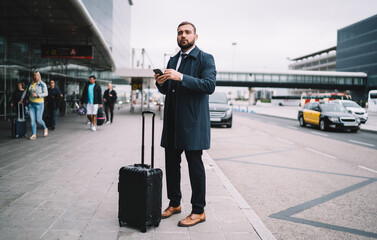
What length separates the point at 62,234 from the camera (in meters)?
2.93

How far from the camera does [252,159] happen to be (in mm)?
7762

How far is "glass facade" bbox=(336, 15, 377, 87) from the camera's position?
245 feet

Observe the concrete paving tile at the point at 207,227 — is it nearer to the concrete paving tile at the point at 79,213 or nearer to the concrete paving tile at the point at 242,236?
the concrete paving tile at the point at 242,236

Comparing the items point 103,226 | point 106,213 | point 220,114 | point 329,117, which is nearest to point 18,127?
point 106,213

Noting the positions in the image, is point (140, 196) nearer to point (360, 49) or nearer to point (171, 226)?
point (171, 226)

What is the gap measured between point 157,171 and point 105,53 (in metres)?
17.7

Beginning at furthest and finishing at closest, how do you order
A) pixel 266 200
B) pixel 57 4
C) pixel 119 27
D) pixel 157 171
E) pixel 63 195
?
pixel 119 27
pixel 57 4
pixel 266 200
pixel 63 195
pixel 157 171

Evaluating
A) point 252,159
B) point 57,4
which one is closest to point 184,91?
point 252,159

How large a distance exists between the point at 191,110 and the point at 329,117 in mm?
14403

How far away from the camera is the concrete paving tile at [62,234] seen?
2.86 metres

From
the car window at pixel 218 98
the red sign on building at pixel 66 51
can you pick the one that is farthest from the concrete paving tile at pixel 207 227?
the car window at pixel 218 98

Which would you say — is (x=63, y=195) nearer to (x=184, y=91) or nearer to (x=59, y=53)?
(x=184, y=91)

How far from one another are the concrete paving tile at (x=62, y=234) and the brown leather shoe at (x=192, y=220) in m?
0.97

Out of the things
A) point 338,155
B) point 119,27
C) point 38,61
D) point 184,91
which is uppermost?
point 119,27
